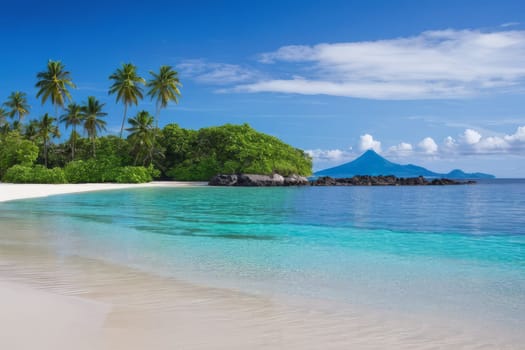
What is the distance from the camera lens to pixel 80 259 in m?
9.16

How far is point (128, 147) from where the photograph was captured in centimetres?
6312

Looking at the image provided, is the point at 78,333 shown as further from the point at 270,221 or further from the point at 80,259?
the point at 270,221

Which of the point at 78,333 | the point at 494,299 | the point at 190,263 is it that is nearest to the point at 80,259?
the point at 190,263

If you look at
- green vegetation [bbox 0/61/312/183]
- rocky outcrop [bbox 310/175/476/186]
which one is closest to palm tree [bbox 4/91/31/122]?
green vegetation [bbox 0/61/312/183]

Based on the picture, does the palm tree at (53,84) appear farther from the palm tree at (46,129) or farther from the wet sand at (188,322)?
the wet sand at (188,322)

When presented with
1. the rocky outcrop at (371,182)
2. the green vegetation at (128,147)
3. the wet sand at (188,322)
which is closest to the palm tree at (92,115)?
the green vegetation at (128,147)

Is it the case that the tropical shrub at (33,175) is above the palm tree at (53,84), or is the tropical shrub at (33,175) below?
below

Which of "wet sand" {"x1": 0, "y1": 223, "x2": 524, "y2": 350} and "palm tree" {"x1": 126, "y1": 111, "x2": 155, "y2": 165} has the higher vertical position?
"palm tree" {"x1": 126, "y1": 111, "x2": 155, "y2": 165}

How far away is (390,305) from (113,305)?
358cm

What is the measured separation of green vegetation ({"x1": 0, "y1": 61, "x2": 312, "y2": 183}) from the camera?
55781 millimetres

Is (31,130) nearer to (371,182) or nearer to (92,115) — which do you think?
(92,115)

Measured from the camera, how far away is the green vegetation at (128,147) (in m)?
55.8

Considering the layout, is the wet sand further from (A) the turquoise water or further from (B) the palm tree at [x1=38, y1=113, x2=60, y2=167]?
(B) the palm tree at [x1=38, y1=113, x2=60, y2=167]

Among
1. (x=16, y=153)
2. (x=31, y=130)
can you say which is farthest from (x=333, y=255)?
(x=31, y=130)
